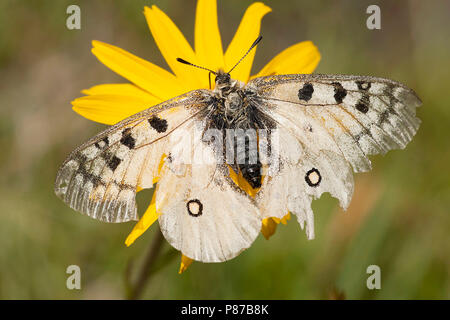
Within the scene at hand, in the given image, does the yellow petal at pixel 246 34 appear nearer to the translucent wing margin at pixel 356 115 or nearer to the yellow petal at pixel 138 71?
the yellow petal at pixel 138 71

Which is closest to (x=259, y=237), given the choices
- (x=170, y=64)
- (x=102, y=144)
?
(x=170, y=64)

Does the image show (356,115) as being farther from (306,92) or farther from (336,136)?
(306,92)

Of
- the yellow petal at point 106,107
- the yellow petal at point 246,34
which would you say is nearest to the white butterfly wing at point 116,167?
the yellow petal at point 106,107

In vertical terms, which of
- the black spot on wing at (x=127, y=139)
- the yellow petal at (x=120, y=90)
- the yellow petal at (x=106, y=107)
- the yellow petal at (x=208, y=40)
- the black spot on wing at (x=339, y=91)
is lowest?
the black spot on wing at (x=127, y=139)

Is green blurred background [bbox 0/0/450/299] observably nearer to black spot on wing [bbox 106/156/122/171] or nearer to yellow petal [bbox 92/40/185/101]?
black spot on wing [bbox 106/156/122/171]
